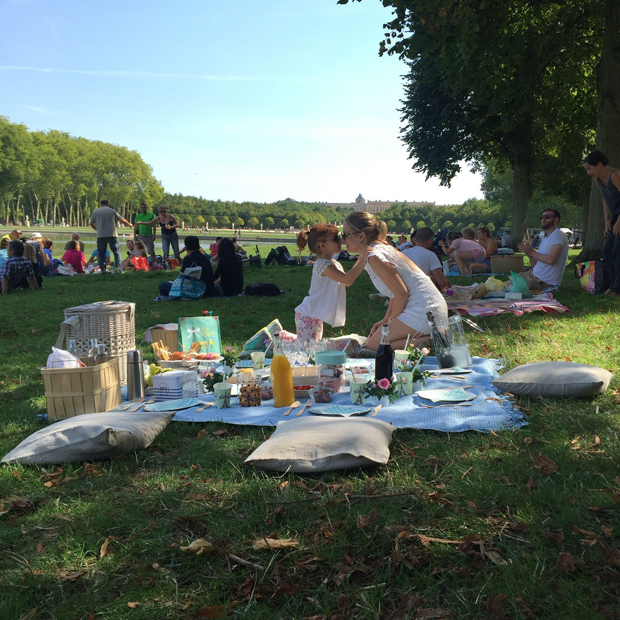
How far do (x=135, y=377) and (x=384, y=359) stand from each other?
6.67 ft

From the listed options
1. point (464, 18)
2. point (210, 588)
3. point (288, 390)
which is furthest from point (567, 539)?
point (464, 18)

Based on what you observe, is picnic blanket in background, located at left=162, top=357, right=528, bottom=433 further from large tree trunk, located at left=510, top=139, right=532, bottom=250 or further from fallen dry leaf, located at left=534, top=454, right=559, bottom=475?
large tree trunk, located at left=510, top=139, right=532, bottom=250

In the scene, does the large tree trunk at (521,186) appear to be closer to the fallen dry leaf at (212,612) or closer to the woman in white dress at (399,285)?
the woman in white dress at (399,285)

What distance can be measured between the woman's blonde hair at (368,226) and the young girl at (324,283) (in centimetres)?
16

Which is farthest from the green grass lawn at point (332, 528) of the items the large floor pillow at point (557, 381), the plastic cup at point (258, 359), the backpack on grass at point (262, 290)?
the backpack on grass at point (262, 290)

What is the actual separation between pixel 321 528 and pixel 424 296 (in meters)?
3.47

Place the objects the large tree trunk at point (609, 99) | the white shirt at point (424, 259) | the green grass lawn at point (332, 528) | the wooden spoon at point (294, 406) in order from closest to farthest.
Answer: the green grass lawn at point (332, 528)
the wooden spoon at point (294, 406)
the white shirt at point (424, 259)
the large tree trunk at point (609, 99)

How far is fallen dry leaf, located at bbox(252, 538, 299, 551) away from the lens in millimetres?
2494

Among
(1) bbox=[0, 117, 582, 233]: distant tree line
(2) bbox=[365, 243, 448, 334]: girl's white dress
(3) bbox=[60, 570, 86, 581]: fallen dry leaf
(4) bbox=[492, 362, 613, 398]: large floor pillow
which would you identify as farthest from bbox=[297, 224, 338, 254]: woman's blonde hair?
(1) bbox=[0, 117, 582, 233]: distant tree line

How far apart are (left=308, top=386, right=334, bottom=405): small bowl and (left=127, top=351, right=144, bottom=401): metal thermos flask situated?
4.69ft

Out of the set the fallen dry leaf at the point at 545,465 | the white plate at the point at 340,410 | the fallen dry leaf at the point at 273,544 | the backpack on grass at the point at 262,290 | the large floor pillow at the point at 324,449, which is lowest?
the fallen dry leaf at the point at 273,544

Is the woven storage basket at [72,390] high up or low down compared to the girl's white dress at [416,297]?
down

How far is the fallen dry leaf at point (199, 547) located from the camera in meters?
2.47

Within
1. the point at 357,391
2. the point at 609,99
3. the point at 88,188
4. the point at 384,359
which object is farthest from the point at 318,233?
the point at 88,188
